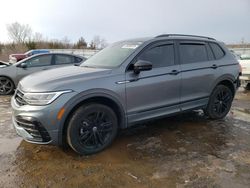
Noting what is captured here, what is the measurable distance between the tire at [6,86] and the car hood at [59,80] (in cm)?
483

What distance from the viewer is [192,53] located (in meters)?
4.68

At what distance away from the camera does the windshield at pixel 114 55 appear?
3.95 meters

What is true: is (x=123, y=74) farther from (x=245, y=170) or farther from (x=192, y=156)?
(x=245, y=170)

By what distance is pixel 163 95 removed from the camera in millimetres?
4133

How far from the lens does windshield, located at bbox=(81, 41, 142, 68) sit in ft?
13.0

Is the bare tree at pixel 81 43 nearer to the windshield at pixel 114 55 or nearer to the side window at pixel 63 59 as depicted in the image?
the side window at pixel 63 59

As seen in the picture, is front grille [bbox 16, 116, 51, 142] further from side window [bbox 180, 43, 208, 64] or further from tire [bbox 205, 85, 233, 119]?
tire [bbox 205, 85, 233, 119]

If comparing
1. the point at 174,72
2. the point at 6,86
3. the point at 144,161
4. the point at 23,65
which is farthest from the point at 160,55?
the point at 6,86

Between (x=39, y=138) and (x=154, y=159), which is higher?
(x=39, y=138)

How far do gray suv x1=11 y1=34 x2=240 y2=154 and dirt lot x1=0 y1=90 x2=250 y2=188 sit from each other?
1.05 feet

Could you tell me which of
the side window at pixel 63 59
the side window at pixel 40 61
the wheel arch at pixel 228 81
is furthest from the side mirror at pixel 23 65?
the wheel arch at pixel 228 81

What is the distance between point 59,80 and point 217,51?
3.42m

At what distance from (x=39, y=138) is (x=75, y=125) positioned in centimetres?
50

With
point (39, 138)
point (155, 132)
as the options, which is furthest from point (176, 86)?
point (39, 138)
